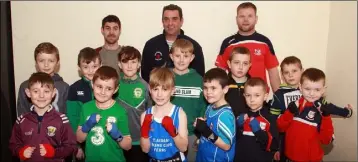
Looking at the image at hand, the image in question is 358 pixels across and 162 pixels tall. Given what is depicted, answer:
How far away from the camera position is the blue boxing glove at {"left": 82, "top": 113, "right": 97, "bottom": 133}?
268 cm

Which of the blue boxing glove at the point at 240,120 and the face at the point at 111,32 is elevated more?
the face at the point at 111,32

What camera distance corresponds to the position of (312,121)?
10.6 ft

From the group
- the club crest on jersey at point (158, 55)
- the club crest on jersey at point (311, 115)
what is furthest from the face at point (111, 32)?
the club crest on jersey at point (311, 115)

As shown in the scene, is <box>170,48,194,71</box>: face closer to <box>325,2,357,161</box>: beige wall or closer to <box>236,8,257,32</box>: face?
<box>236,8,257,32</box>: face

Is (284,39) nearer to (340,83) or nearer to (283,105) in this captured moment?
(340,83)

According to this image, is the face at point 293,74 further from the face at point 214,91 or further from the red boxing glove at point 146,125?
the red boxing glove at point 146,125

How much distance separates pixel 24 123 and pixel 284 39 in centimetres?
364

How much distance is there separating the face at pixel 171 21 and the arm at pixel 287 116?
1.61 metres

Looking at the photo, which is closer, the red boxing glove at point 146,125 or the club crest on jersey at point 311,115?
the red boxing glove at point 146,125

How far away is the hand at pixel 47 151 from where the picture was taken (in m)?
2.69

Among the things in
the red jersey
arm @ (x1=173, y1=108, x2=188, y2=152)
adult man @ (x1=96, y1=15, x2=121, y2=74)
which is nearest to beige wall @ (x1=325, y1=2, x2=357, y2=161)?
the red jersey

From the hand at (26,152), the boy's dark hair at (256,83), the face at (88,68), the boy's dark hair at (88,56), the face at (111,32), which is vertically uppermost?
the face at (111,32)

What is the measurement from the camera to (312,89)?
10.5 feet

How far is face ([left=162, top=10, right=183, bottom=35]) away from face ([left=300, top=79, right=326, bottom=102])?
63.8 inches
